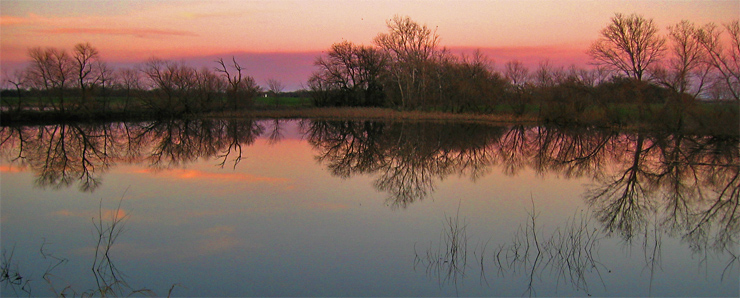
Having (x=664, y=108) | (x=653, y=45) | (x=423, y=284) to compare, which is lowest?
(x=423, y=284)

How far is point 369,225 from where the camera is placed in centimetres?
732

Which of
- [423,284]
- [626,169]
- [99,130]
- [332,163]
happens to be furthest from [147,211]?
[99,130]

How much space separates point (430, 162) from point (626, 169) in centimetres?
510

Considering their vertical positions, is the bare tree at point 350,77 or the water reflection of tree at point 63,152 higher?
the bare tree at point 350,77

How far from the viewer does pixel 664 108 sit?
23.3 m

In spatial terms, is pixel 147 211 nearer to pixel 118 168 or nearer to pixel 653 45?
pixel 118 168

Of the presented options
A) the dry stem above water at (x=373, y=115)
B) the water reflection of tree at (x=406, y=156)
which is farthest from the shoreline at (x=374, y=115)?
the water reflection of tree at (x=406, y=156)

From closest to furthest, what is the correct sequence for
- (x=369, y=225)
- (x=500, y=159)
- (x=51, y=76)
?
(x=369, y=225) → (x=500, y=159) → (x=51, y=76)

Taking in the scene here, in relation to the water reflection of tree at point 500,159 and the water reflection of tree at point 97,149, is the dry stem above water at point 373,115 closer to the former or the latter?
the water reflection of tree at point 500,159

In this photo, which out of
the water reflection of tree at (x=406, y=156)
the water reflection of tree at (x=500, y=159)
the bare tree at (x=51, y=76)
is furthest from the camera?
the bare tree at (x=51, y=76)

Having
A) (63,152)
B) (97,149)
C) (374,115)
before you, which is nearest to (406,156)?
(97,149)

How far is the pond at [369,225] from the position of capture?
529 cm

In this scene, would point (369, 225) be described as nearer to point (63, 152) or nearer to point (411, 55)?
point (63, 152)

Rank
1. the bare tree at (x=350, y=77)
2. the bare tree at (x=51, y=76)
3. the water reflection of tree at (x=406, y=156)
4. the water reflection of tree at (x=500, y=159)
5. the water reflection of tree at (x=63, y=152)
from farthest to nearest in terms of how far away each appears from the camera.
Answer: the bare tree at (x=350, y=77) → the bare tree at (x=51, y=76) → the water reflection of tree at (x=63, y=152) → the water reflection of tree at (x=406, y=156) → the water reflection of tree at (x=500, y=159)
